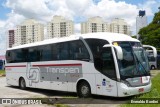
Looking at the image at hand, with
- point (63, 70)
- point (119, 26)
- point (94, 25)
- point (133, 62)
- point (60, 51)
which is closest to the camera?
point (133, 62)

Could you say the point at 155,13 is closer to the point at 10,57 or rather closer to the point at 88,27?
the point at 88,27

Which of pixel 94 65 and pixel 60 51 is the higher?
pixel 60 51

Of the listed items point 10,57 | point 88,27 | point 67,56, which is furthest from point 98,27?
point 67,56

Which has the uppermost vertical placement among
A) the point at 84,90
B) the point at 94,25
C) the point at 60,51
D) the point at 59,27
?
the point at 94,25

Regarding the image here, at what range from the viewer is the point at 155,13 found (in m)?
56.1

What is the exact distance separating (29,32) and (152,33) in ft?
142

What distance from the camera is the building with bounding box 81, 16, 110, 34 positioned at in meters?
80.6

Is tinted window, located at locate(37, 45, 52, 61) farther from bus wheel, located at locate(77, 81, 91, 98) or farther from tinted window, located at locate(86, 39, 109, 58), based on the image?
tinted window, located at locate(86, 39, 109, 58)

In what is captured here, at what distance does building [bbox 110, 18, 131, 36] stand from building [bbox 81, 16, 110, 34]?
1781 mm

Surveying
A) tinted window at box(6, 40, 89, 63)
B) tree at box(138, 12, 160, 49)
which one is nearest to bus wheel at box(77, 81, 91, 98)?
tinted window at box(6, 40, 89, 63)

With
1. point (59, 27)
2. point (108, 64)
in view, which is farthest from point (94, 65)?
point (59, 27)

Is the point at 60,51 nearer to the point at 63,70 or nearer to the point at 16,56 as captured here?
the point at 63,70

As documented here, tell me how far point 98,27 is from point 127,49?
227ft

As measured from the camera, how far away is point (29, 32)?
283 ft
